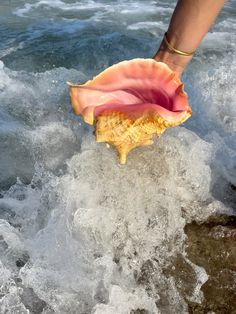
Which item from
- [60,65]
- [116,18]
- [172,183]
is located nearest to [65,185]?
[172,183]

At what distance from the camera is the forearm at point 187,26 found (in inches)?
81.0

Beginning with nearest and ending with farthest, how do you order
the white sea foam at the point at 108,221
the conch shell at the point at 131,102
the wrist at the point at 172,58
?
the conch shell at the point at 131,102 → the white sea foam at the point at 108,221 → the wrist at the point at 172,58

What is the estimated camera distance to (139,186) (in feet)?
8.28

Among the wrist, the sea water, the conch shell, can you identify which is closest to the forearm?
the wrist

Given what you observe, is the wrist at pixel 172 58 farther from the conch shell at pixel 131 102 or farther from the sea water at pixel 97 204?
the sea water at pixel 97 204

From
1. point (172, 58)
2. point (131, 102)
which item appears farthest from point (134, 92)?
point (172, 58)

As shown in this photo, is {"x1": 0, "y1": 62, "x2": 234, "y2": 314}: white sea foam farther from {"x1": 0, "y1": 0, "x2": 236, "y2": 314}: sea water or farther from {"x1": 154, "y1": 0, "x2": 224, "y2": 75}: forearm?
{"x1": 154, "y1": 0, "x2": 224, "y2": 75}: forearm

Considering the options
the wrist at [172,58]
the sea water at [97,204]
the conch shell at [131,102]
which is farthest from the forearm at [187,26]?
the sea water at [97,204]

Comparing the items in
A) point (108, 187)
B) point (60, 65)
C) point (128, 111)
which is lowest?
point (60, 65)

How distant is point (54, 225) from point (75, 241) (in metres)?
0.15

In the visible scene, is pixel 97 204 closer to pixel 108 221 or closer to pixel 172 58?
pixel 108 221

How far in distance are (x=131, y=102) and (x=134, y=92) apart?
0.17ft

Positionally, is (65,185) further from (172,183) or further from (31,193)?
(172,183)

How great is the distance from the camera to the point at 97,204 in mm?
2457
